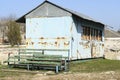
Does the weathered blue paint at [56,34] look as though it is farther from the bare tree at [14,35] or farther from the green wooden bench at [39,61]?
the bare tree at [14,35]

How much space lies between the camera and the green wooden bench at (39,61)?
19375 millimetres

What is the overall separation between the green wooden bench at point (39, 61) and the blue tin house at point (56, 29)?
177 cm

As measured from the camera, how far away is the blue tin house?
872 inches

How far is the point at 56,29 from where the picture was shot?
22484 millimetres

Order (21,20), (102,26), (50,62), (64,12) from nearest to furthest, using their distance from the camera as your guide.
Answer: (50,62) < (64,12) < (21,20) < (102,26)

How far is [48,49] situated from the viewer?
2253 centimetres

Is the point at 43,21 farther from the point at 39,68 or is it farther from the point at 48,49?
the point at 39,68

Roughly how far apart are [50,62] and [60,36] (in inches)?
134

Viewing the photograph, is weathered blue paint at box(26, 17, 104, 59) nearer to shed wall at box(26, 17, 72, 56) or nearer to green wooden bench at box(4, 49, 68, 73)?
shed wall at box(26, 17, 72, 56)

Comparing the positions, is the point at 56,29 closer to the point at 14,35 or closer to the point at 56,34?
the point at 56,34

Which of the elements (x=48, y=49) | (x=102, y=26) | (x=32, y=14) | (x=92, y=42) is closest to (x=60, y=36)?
(x=48, y=49)

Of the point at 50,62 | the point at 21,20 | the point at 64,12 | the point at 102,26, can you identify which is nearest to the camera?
the point at 50,62

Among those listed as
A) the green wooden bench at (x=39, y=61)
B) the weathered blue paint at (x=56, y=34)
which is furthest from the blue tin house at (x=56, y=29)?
the green wooden bench at (x=39, y=61)

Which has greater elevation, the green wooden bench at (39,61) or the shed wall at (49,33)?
the shed wall at (49,33)
